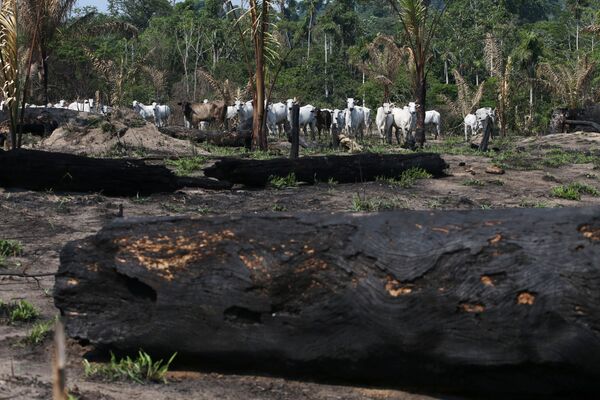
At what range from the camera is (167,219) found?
4.83m

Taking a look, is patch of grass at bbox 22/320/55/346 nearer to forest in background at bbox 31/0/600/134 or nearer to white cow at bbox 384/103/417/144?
forest in background at bbox 31/0/600/134

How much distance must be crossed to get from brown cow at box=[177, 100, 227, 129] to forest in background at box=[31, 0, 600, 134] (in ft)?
9.86

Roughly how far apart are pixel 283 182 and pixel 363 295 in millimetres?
8019

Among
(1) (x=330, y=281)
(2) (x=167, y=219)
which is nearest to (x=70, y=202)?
(2) (x=167, y=219)

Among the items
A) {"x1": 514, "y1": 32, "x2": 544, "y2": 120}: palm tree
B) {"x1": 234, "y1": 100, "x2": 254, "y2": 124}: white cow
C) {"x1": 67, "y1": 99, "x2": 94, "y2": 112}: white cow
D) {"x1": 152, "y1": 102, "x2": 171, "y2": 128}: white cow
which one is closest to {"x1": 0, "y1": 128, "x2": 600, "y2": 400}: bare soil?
{"x1": 234, "y1": 100, "x2": 254, "y2": 124}: white cow

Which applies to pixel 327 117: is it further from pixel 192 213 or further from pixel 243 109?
pixel 192 213

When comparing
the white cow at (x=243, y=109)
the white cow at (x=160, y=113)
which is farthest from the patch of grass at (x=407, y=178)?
the white cow at (x=160, y=113)

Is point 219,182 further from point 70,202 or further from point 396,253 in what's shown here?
point 396,253

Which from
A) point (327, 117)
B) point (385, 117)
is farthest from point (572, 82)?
point (327, 117)

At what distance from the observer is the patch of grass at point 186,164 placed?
14137mm

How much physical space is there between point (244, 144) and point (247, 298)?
16.8 metres

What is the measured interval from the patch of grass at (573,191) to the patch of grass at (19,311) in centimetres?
907

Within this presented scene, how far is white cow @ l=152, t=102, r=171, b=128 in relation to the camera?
118ft

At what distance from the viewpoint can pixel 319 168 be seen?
1262 centimetres
